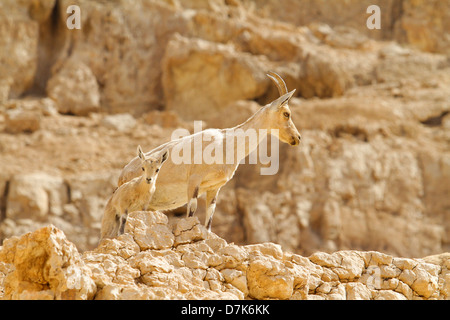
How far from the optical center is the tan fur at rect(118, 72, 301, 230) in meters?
8.08

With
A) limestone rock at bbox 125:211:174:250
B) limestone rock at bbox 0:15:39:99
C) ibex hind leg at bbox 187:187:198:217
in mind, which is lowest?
limestone rock at bbox 125:211:174:250

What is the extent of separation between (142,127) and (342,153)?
6376 millimetres

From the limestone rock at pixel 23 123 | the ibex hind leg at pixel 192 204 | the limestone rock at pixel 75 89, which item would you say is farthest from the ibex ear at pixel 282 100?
the limestone rock at pixel 75 89

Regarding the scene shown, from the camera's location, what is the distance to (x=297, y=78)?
900 inches

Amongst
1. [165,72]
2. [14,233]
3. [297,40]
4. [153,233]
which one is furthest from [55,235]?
[297,40]

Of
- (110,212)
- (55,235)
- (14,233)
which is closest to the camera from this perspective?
(55,235)

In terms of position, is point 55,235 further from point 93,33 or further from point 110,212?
point 93,33

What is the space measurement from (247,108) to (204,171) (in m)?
10.6

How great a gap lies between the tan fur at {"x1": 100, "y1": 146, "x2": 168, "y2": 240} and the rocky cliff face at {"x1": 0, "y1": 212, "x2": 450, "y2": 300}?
0.32 meters

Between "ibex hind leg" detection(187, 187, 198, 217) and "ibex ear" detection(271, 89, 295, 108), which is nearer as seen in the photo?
"ibex hind leg" detection(187, 187, 198, 217)

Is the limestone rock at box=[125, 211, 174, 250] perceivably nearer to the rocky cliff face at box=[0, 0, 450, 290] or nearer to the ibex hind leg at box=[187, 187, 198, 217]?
the ibex hind leg at box=[187, 187, 198, 217]

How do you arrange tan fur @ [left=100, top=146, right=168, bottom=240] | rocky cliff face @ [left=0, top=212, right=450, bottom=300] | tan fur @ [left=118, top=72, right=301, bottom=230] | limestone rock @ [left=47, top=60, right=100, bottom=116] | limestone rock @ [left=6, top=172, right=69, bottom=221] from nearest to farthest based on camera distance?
1. rocky cliff face @ [left=0, top=212, right=450, bottom=300]
2. tan fur @ [left=100, top=146, right=168, bottom=240]
3. tan fur @ [left=118, top=72, right=301, bottom=230]
4. limestone rock @ [left=6, top=172, right=69, bottom=221]
5. limestone rock @ [left=47, top=60, right=100, bottom=116]

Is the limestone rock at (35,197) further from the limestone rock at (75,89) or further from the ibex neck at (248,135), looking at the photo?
the ibex neck at (248,135)

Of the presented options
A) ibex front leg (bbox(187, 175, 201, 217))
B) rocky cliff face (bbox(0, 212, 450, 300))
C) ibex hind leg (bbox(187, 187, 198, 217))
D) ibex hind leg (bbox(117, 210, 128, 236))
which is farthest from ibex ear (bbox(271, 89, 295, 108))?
ibex hind leg (bbox(117, 210, 128, 236))
